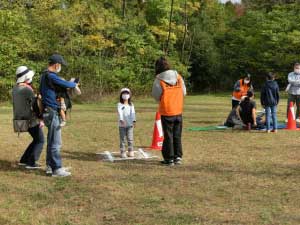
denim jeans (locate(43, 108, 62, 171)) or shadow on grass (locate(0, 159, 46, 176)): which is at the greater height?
denim jeans (locate(43, 108, 62, 171))

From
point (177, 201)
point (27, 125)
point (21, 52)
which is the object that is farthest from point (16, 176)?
point (21, 52)

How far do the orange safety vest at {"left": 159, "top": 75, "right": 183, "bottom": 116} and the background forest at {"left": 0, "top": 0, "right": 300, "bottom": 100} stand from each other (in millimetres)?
20561

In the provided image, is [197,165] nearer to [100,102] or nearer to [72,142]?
[72,142]

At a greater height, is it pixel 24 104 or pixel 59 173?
pixel 24 104

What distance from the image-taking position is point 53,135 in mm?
7445

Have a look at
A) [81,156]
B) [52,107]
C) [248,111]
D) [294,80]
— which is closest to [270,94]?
[248,111]

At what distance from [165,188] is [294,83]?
7.99 m

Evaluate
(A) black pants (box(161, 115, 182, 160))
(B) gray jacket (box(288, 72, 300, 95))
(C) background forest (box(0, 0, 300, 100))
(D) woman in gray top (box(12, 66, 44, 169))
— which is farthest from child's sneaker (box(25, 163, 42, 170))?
(C) background forest (box(0, 0, 300, 100))

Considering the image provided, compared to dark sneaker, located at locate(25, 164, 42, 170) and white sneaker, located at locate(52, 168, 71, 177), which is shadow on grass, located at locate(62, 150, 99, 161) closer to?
dark sneaker, located at locate(25, 164, 42, 170)

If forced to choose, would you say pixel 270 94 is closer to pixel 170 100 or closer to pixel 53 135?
pixel 170 100

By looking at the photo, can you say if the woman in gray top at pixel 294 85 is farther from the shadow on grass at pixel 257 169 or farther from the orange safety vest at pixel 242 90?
the shadow on grass at pixel 257 169

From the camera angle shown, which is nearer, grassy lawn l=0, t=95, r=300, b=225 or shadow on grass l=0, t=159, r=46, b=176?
grassy lawn l=0, t=95, r=300, b=225

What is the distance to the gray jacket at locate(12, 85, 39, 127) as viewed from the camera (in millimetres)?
7910

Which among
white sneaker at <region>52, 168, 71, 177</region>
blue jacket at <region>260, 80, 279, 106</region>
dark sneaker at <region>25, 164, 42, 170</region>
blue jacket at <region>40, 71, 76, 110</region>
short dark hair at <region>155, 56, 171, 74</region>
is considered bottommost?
dark sneaker at <region>25, 164, 42, 170</region>
